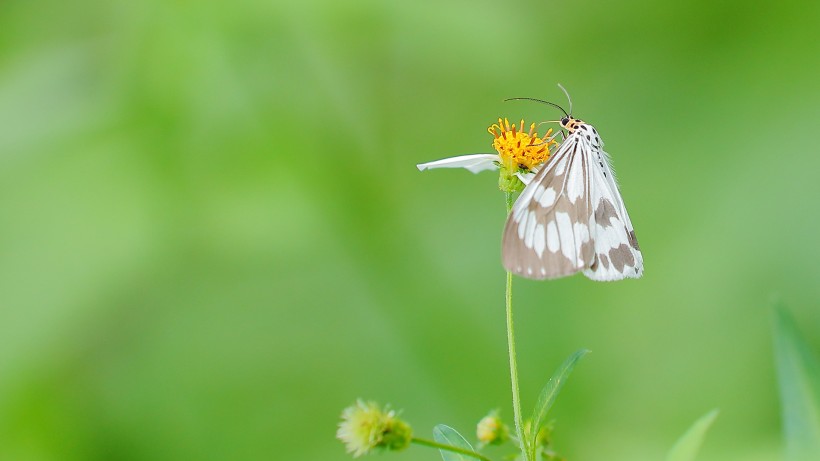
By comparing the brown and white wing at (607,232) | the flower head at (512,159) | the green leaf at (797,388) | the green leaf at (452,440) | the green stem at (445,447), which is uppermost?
the flower head at (512,159)

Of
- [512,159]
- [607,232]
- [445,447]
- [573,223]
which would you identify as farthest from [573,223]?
[445,447]

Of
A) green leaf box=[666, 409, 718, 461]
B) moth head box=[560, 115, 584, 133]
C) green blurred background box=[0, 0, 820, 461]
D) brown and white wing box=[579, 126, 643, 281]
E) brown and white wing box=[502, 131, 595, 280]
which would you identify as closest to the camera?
green leaf box=[666, 409, 718, 461]

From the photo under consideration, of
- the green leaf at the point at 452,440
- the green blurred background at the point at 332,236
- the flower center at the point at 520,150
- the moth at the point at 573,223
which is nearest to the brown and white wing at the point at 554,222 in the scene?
the moth at the point at 573,223

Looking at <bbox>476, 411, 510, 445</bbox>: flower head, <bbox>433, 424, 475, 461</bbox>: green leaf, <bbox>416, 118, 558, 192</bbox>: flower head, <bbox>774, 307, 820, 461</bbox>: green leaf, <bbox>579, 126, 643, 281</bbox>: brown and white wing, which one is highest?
<bbox>416, 118, 558, 192</bbox>: flower head

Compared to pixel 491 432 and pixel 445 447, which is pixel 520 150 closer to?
pixel 491 432

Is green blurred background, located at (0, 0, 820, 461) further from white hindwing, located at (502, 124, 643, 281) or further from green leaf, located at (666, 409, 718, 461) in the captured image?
green leaf, located at (666, 409, 718, 461)

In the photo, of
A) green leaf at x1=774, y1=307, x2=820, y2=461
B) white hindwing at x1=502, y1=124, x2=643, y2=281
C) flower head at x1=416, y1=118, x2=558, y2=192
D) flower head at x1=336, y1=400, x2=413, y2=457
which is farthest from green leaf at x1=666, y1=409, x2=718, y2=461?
flower head at x1=416, y1=118, x2=558, y2=192

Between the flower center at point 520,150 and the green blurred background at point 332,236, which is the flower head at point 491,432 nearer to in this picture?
the flower center at point 520,150
